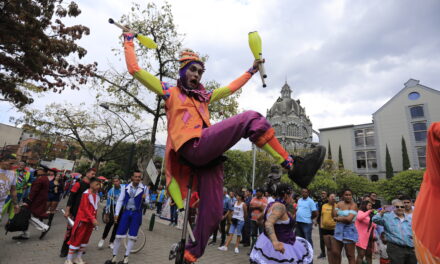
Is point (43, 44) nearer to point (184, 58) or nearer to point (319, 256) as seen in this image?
point (184, 58)

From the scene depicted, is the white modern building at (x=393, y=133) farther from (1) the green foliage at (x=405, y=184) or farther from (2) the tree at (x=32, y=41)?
(2) the tree at (x=32, y=41)

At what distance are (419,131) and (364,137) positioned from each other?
826cm

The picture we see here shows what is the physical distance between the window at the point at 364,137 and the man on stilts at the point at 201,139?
50.7m

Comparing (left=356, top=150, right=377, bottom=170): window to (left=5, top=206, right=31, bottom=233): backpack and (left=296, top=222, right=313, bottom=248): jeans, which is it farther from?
(left=5, top=206, right=31, bottom=233): backpack

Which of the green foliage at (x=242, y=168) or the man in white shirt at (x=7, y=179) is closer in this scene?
the man in white shirt at (x=7, y=179)

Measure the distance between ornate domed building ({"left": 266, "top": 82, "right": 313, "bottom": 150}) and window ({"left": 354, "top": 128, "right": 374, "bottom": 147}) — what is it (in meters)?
29.7

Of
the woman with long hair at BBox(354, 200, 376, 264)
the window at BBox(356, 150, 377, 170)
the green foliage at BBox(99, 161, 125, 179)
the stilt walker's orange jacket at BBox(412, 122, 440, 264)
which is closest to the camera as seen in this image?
the stilt walker's orange jacket at BBox(412, 122, 440, 264)

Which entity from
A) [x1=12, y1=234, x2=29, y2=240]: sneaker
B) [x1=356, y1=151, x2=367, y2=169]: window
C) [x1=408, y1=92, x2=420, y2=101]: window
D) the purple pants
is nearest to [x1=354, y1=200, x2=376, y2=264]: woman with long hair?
the purple pants

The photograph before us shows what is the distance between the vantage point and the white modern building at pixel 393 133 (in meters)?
39.2

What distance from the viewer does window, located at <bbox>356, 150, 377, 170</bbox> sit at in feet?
145

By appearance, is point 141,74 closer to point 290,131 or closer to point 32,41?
point 32,41

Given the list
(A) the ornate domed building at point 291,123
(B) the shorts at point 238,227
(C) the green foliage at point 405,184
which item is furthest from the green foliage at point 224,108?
(A) the ornate domed building at point 291,123

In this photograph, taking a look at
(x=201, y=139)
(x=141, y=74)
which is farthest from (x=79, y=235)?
(x=201, y=139)

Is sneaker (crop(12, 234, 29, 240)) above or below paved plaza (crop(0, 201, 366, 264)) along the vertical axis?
above
